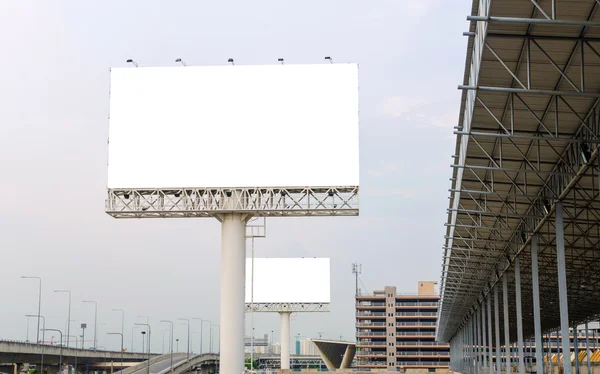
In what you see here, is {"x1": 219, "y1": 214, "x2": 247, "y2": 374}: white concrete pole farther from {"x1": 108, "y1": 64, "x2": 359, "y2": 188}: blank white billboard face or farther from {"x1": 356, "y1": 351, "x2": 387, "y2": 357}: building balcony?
{"x1": 356, "y1": 351, "x2": 387, "y2": 357}: building balcony

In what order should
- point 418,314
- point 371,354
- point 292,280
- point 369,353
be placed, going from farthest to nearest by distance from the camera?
point 418,314 < point 369,353 < point 371,354 < point 292,280

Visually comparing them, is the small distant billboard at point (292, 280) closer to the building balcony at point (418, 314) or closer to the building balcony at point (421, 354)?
the building balcony at point (421, 354)

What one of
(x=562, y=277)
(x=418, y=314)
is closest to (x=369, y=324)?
(x=418, y=314)

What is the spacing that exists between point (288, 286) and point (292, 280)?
887mm

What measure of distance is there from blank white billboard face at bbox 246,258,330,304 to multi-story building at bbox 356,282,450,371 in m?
72.0

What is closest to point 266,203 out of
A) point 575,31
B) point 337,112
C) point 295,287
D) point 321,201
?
point 321,201

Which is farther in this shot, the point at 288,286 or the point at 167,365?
the point at 167,365

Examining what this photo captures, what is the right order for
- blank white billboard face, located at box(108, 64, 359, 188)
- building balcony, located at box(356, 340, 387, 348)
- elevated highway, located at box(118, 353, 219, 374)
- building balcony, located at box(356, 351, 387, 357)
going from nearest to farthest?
blank white billboard face, located at box(108, 64, 359, 188) < elevated highway, located at box(118, 353, 219, 374) < building balcony, located at box(356, 351, 387, 357) < building balcony, located at box(356, 340, 387, 348)

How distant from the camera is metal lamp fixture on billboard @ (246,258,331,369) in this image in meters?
107

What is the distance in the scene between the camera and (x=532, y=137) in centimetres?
2442

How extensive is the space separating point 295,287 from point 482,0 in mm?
90070

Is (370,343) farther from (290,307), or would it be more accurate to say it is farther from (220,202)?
(220,202)

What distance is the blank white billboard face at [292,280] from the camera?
107 m

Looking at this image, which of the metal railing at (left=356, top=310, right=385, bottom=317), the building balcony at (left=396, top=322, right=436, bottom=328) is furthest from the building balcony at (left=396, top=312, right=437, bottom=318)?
the metal railing at (left=356, top=310, right=385, bottom=317)
